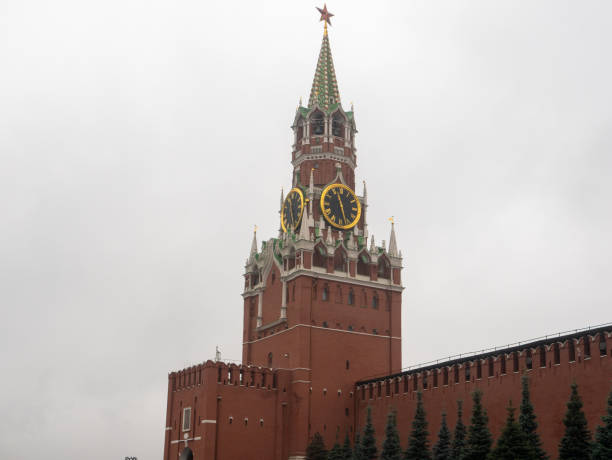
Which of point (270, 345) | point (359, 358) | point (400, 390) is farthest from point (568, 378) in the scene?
point (270, 345)

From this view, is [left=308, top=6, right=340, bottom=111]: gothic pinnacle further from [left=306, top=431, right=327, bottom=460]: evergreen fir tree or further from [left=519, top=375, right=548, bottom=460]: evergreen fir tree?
[left=519, top=375, right=548, bottom=460]: evergreen fir tree

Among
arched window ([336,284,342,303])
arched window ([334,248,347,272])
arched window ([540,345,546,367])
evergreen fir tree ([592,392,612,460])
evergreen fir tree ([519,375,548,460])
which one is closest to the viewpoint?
evergreen fir tree ([592,392,612,460])

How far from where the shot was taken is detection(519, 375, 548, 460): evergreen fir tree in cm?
5025

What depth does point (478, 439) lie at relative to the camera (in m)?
53.2

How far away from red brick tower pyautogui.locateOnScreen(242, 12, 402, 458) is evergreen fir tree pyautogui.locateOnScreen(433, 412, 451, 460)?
53.9 ft

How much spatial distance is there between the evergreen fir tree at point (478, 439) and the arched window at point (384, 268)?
3020 centimetres

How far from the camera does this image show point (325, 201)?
84312mm

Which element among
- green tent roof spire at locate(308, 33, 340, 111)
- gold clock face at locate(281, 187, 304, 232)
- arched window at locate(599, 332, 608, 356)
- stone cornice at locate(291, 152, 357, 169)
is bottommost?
arched window at locate(599, 332, 608, 356)

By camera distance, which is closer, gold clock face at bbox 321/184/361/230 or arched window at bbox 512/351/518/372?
arched window at bbox 512/351/518/372

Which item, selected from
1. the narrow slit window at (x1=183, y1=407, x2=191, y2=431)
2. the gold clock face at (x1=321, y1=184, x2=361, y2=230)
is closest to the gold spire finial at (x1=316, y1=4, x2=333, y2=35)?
the gold clock face at (x1=321, y1=184, x2=361, y2=230)

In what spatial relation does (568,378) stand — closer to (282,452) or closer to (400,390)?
(400,390)

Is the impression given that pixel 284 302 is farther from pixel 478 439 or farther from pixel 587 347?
pixel 587 347

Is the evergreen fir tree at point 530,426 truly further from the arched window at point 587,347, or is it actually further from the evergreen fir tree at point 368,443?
the evergreen fir tree at point 368,443

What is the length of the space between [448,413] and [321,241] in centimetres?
2377
